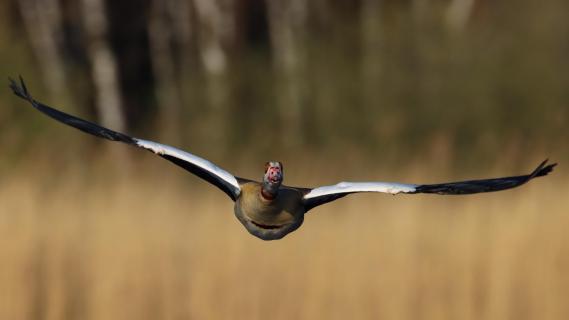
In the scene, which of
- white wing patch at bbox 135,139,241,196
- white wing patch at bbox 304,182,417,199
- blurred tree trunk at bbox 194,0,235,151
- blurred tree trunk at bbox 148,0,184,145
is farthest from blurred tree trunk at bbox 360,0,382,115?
white wing patch at bbox 304,182,417,199

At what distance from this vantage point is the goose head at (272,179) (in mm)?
6191

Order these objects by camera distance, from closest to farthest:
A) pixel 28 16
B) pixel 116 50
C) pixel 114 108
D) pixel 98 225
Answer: pixel 98 225 → pixel 114 108 → pixel 28 16 → pixel 116 50

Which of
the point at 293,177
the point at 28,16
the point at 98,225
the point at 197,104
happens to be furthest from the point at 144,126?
the point at 98,225

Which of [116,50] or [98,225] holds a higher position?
[116,50]

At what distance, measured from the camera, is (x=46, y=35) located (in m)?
18.3

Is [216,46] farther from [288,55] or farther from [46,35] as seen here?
[46,35]

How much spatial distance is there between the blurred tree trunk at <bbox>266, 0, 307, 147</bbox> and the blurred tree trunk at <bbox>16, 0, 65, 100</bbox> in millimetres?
3221

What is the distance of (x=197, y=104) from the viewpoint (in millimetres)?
19312

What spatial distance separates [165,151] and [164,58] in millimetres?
13998

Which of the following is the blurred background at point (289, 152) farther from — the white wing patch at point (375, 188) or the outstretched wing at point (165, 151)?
the white wing patch at point (375, 188)

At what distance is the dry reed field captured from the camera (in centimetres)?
705

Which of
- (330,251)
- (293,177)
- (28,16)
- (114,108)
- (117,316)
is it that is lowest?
(117,316)

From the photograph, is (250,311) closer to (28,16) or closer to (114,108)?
(114,108)

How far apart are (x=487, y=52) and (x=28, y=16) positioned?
6.61 m
